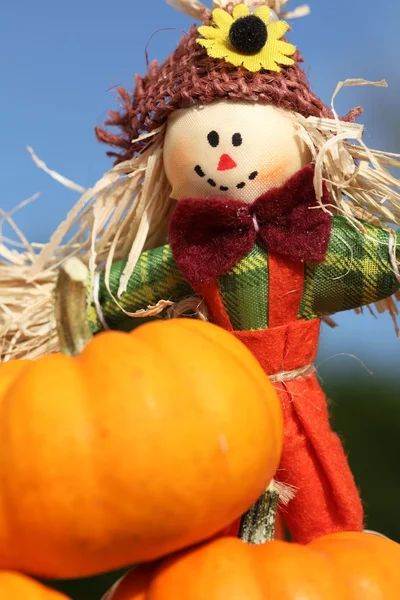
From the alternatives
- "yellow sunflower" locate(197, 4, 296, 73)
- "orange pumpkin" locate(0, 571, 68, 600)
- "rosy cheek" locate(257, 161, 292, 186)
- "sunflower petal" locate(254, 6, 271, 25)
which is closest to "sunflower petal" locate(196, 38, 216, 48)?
"yellow sunflower" locate(197, 4, 296, 73)

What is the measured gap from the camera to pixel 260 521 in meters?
0.89

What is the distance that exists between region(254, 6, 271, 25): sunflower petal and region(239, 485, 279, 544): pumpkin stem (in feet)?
2.53

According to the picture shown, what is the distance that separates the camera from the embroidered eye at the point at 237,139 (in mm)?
1128

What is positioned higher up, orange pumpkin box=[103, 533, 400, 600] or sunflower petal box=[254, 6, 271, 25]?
sunflower petal box=[254, 6, 271, 25]

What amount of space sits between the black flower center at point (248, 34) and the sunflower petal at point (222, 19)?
0.04 metres

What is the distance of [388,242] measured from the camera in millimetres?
1143

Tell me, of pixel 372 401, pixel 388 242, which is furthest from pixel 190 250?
pixel 372 401

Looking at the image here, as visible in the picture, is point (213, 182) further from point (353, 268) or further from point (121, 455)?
point (121, 455)

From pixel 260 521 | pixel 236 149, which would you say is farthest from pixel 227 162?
pixel 260 521

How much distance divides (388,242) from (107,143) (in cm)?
57

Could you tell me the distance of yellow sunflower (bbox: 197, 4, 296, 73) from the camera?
111 centimetres

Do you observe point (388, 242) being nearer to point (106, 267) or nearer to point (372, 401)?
point (106, 267)

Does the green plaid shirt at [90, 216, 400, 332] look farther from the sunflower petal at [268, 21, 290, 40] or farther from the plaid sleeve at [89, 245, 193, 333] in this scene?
the sunflower petal at [268, 21, 290, 40]

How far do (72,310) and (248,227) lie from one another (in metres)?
0.38
